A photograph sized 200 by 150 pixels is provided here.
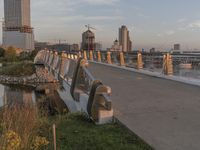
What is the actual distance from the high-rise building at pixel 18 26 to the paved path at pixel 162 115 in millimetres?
133859

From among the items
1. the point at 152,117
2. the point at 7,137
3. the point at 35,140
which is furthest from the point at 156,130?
the point at 7,137

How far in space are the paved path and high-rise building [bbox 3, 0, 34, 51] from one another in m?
134

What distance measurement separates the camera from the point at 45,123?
708cm

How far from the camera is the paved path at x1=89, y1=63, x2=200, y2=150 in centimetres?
547

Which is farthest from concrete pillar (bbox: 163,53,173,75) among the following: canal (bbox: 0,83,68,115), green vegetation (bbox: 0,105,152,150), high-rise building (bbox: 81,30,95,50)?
high-rise building (bbox: 81,30,95,50)

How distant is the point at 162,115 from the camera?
716cm

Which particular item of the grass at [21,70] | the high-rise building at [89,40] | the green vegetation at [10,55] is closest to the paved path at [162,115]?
the high-rise building at [89,40]

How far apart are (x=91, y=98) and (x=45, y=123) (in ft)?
3.67

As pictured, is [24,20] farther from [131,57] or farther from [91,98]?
[91,98]

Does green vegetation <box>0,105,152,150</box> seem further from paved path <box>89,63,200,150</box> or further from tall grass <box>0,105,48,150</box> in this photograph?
→ paved path <box>89,63,200,150</box>

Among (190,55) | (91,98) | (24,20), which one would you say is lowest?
(91,98)

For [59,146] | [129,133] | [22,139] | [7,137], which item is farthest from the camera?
[129,133]

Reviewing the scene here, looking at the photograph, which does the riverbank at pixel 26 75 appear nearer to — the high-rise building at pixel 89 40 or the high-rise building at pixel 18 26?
Result: the high-rise building at pixel 89 40

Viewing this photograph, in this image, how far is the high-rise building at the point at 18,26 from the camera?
482 ft
